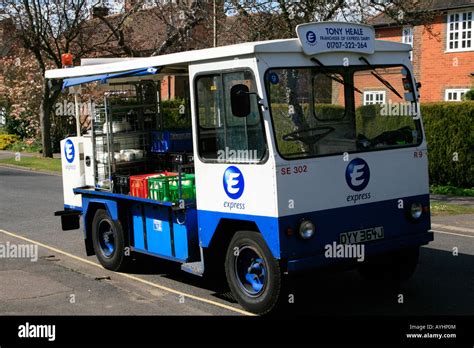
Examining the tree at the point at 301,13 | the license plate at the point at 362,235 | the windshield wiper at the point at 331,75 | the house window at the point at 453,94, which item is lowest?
the license plate at the point at 362,235

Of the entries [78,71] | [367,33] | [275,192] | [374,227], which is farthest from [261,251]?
[78,71]

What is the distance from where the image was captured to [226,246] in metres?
7.26

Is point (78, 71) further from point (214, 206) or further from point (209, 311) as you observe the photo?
point (209, 311)

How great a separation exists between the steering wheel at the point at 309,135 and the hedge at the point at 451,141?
1082 cm

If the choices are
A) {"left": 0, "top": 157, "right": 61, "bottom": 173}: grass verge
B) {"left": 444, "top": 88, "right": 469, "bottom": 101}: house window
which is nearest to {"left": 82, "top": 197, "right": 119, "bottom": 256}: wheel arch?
{"left": 0, "top": 157, "right": 61, "bottom": 173}: grass verge

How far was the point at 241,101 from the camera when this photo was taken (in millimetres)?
6516

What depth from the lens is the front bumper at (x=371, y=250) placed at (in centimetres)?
636

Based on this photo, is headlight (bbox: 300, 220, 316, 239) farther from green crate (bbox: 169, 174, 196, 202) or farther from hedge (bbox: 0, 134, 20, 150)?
hedge (bbox: 0, 134, 20, 150)

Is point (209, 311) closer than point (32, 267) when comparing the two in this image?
Yes

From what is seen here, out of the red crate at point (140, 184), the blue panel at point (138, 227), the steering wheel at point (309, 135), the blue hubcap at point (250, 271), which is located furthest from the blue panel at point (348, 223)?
the blue panel at point (138, 227)

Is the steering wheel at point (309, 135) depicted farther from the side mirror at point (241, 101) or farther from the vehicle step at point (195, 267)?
the vehicle step at point (195, 267)

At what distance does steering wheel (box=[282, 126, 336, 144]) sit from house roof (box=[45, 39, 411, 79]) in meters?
0.81

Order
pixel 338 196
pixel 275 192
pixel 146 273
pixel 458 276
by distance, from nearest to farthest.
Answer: pixel 275 192, pixel 338 196, pixel 458 276, pixel 146 273

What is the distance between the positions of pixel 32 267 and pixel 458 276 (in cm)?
579
